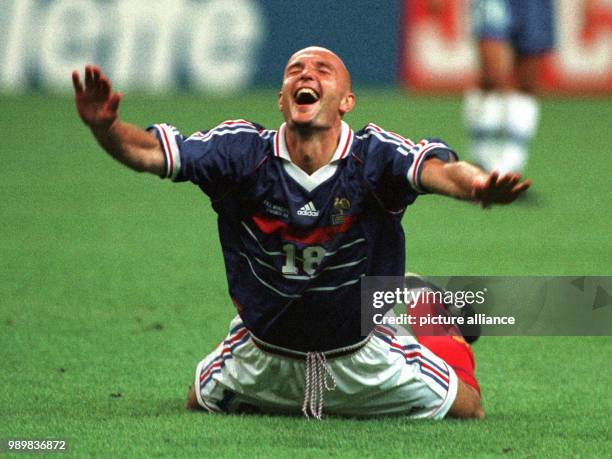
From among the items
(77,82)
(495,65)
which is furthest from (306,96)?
(495,65)

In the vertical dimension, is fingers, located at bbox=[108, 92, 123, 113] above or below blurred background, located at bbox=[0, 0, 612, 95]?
above

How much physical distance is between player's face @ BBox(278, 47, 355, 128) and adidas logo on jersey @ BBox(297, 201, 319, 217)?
210 millimetres

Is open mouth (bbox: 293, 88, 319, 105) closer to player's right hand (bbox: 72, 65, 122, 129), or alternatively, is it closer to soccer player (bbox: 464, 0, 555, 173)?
player's right hand (bbox: 72, 65, 122, 129)

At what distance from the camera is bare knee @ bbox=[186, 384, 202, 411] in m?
3.94

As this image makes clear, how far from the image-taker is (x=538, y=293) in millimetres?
5562

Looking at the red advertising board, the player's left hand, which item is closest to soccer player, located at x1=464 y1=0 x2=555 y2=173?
the player's left hand

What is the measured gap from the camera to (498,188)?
3.13 metres

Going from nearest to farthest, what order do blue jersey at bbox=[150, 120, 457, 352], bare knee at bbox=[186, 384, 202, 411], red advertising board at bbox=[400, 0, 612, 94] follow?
blue jersey at bbox=[150, 120, 457, 352]
bare knee at bbox=[186, 384, 202, 411]
red advertising board at bbox=[400, 0, 612, 94]

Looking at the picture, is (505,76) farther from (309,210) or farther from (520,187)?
(520,187)

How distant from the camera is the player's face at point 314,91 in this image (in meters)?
3.69

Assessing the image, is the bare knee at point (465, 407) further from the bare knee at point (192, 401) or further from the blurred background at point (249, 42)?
the blurred background at point (249, 42)

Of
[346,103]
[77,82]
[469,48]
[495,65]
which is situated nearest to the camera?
[77,82]

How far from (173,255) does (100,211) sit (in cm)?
154

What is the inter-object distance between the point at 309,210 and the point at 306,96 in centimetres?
30
